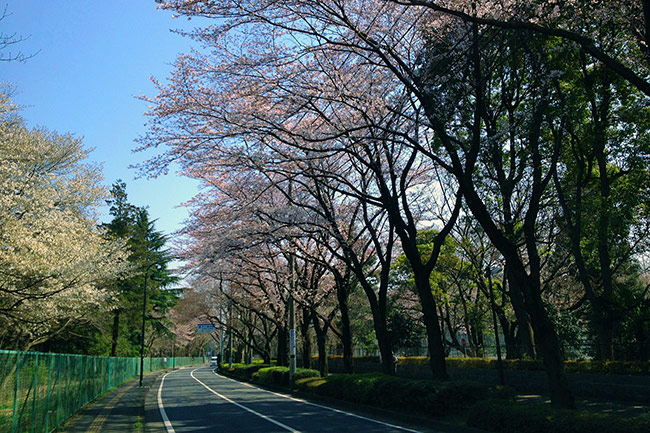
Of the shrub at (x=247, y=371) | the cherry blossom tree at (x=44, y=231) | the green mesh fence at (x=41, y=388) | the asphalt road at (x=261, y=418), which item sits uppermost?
the cherry blossom tree at (x=44, y=231)

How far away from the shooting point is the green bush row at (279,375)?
82.2ft

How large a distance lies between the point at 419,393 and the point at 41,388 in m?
8.76

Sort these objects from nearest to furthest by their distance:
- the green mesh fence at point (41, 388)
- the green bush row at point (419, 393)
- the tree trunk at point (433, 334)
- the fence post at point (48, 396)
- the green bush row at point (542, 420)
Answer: the green mesh fence at point (41, 388), the green bush row at point (542, 420), the fence post at point (48, 396), the green bush row at point (419, 393), the tree trunk at point (433, 334)

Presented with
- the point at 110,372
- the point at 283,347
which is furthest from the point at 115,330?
the point at 283,347

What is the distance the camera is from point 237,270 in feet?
96.5

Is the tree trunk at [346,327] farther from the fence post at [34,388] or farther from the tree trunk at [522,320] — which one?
the fence post at [34,388]

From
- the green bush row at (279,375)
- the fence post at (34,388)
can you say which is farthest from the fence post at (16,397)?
the green bush row at (279,375)

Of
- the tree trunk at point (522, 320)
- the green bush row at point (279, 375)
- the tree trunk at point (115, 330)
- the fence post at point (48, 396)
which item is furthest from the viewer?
the tree trunk at point (115, 330)

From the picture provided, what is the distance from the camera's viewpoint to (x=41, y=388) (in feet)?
33.7

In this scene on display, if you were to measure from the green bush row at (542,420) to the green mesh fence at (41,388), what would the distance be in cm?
858

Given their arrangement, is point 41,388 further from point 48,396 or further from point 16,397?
point 16,397

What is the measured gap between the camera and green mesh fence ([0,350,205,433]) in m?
7.70

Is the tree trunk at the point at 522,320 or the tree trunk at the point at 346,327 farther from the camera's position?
the tree trunk at the point at 522,320

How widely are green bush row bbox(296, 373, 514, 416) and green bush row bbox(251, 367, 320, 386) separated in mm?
8466
